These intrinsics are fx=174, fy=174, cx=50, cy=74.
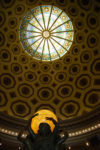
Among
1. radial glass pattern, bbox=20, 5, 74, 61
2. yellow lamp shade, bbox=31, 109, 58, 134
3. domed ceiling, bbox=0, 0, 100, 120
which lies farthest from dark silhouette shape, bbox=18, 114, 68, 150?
radial glass pattern, bbox=20, 5, 74, 61

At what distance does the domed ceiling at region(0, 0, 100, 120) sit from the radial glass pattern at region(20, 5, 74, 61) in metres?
0.38

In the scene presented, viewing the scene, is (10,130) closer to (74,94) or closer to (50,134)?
(74,94)

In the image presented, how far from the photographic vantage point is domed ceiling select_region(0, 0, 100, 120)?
12711 millimetres

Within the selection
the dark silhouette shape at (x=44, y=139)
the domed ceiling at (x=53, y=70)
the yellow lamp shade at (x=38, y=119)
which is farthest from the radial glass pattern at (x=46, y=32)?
the dark silhouette shape at (x=44, y=139)

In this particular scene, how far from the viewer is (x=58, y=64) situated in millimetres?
14602

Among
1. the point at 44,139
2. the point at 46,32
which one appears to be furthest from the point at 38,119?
the point at 46,32

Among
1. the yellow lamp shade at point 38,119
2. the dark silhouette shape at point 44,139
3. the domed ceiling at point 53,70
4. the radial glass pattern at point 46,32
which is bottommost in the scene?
the dark silhouette shape at point 44,139

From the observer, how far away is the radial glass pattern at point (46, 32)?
13406 mm

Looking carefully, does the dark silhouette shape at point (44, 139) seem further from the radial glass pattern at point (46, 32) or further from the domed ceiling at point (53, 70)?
the radial glass pattern at point (46, 32)

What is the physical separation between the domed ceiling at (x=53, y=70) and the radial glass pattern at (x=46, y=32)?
0.38 metres

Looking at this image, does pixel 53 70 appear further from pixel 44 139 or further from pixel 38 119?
pixel 44 139

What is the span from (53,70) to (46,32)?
10.6 feet

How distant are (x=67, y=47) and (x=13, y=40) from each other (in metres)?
4.42

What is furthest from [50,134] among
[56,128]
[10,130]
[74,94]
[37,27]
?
[37,27]
